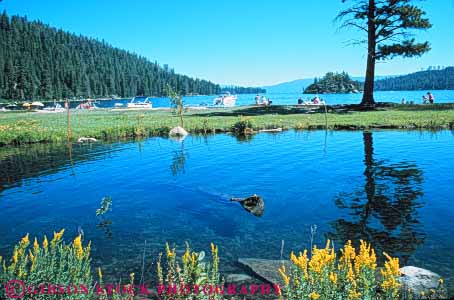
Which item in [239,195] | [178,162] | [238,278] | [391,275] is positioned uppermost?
[391,275]

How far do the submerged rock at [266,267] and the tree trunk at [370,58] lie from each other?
133 feet

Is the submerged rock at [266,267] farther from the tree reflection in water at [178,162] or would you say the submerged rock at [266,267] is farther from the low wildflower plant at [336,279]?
the tree reflection in water at [178,162]

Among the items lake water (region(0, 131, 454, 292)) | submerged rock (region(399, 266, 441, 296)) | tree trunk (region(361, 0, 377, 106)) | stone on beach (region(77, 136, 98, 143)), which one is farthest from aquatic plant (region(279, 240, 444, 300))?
tree trunk (region(361, 0, 377, 106))

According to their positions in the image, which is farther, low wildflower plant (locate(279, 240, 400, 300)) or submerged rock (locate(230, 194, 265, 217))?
submerged rock (locate(230, 194, 265, 217))

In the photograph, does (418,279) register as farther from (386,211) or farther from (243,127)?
(243,127)

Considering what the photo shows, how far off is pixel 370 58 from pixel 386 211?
39.9 meters

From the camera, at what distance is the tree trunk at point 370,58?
4544cm

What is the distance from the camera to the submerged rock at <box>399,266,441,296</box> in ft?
22.4

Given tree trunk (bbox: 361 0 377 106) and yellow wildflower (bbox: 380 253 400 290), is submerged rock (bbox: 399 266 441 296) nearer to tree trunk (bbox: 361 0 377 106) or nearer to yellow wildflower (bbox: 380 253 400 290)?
yellow wildflower (bbox: 380 253 400 290)

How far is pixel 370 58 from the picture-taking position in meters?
47.2

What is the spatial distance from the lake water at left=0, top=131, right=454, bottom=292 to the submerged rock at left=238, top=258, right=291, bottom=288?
38cm

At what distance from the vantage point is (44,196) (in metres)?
15.3

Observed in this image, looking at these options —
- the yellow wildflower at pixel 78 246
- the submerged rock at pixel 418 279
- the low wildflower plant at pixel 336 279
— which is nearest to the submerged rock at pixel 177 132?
the submerged rock at pixel 418 279

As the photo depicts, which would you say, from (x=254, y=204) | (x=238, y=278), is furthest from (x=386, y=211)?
(x=238, y=278)
